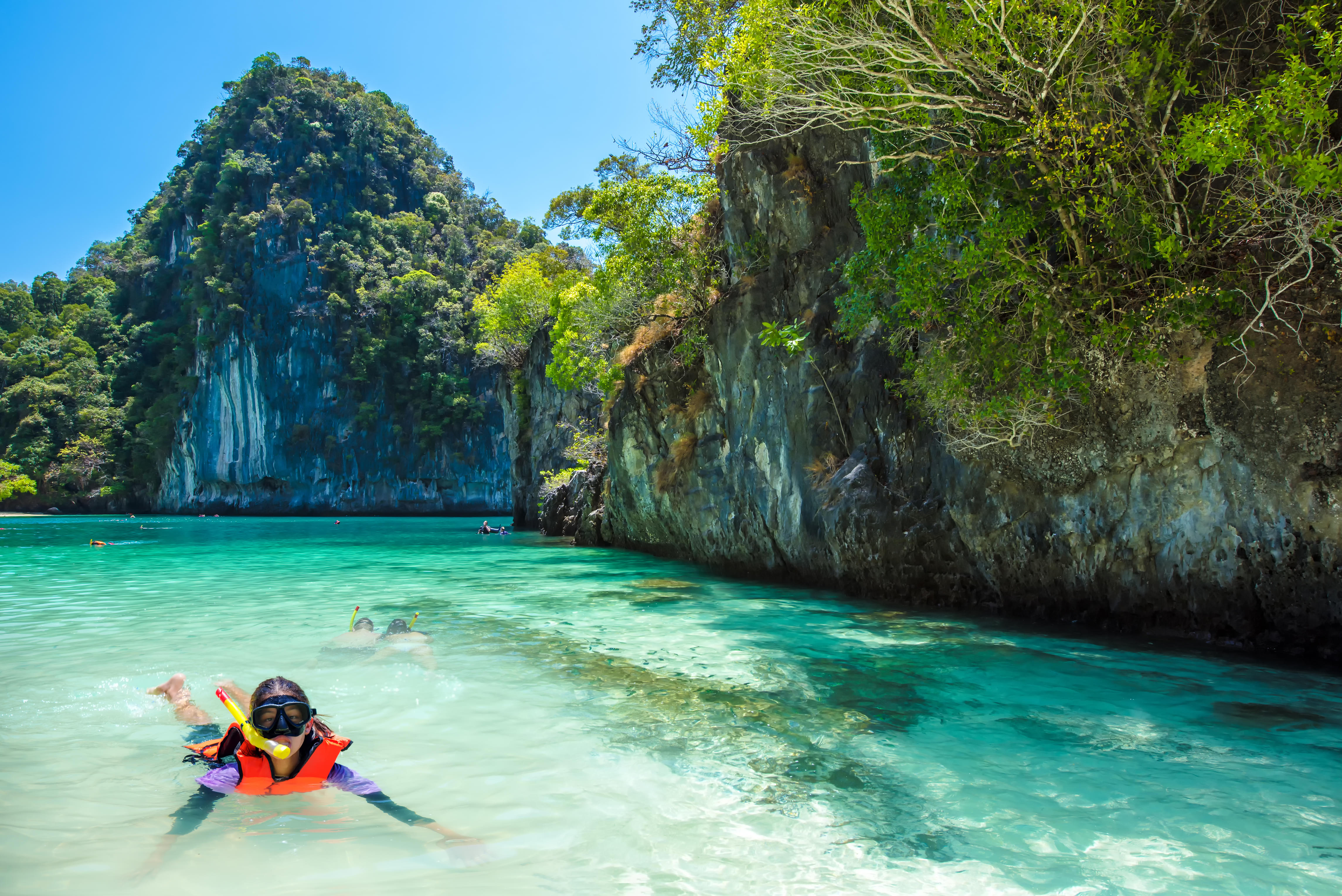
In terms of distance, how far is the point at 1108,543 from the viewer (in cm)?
836

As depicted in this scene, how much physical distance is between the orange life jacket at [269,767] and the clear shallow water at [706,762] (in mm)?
87

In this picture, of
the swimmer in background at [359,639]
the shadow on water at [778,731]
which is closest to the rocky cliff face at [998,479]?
the shadow on water at [778,731]

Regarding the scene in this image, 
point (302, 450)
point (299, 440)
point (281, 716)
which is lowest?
point (281, 716)

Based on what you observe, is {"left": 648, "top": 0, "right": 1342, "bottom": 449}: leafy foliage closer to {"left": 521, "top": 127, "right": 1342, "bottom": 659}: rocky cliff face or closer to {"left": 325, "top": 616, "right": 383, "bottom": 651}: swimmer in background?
{"left": 521, "top": 127, "right": 1342, "bottom": 659}: rocky cliff face

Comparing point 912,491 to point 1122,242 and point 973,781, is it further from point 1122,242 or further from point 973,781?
point 973,781

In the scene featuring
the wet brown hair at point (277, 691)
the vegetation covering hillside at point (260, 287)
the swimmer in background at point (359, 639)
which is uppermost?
the vegetation covering hillside at point (260, 287)

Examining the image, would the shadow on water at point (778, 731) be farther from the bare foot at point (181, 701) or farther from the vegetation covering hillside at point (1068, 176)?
the vegetation covering hillside at point (1068, 176)

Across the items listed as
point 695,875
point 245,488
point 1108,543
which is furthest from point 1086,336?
point 245,488

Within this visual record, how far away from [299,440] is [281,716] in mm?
63370

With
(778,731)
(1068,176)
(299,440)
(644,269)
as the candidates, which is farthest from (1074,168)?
(299,440)

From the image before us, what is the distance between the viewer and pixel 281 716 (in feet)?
12.7

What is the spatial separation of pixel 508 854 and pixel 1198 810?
3565mm

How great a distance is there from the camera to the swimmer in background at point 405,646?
7473 millimetres

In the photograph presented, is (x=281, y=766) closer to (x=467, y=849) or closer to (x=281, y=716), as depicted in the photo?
(x=281, y=716)
